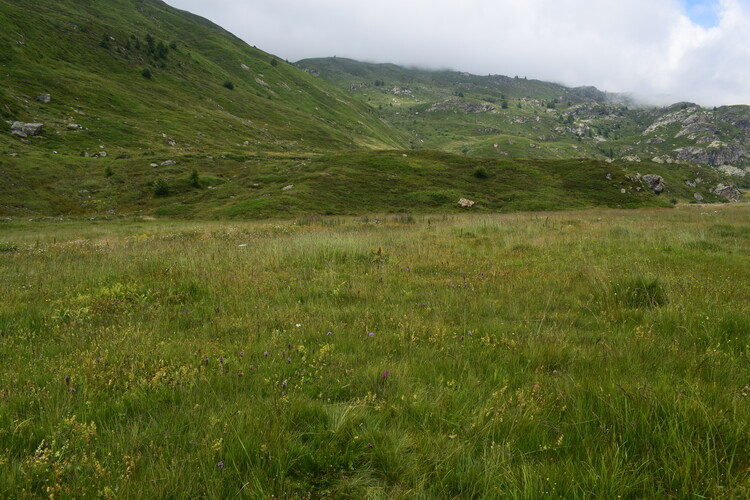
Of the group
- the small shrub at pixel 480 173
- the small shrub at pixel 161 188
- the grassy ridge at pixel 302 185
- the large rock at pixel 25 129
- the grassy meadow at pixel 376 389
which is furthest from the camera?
the large rock at pixel 25 129

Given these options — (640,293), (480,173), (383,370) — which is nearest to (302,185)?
(480,173)

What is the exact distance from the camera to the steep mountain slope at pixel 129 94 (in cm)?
6438

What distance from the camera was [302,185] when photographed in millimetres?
42219

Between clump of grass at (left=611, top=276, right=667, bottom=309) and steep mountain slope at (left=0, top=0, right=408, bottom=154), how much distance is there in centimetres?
7084

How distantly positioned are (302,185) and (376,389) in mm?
41234

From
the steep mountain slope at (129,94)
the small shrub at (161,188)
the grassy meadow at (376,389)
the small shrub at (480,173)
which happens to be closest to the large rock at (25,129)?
the steep mountain slope at (129,94)

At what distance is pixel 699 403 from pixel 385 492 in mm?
2244

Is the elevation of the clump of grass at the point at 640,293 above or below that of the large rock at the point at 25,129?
below

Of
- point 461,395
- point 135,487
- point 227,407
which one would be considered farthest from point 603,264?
point 135,487

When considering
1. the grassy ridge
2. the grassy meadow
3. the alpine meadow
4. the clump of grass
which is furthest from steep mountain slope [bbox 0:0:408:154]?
the clump of grass

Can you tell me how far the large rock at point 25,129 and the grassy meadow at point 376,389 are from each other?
2795 inches

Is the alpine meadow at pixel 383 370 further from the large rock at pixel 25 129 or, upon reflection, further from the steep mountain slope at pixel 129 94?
the steep mountain slope at pixel 129 94

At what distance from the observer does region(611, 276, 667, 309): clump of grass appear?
5.46 meters

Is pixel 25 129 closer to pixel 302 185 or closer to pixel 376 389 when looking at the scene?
pixel 302 185
